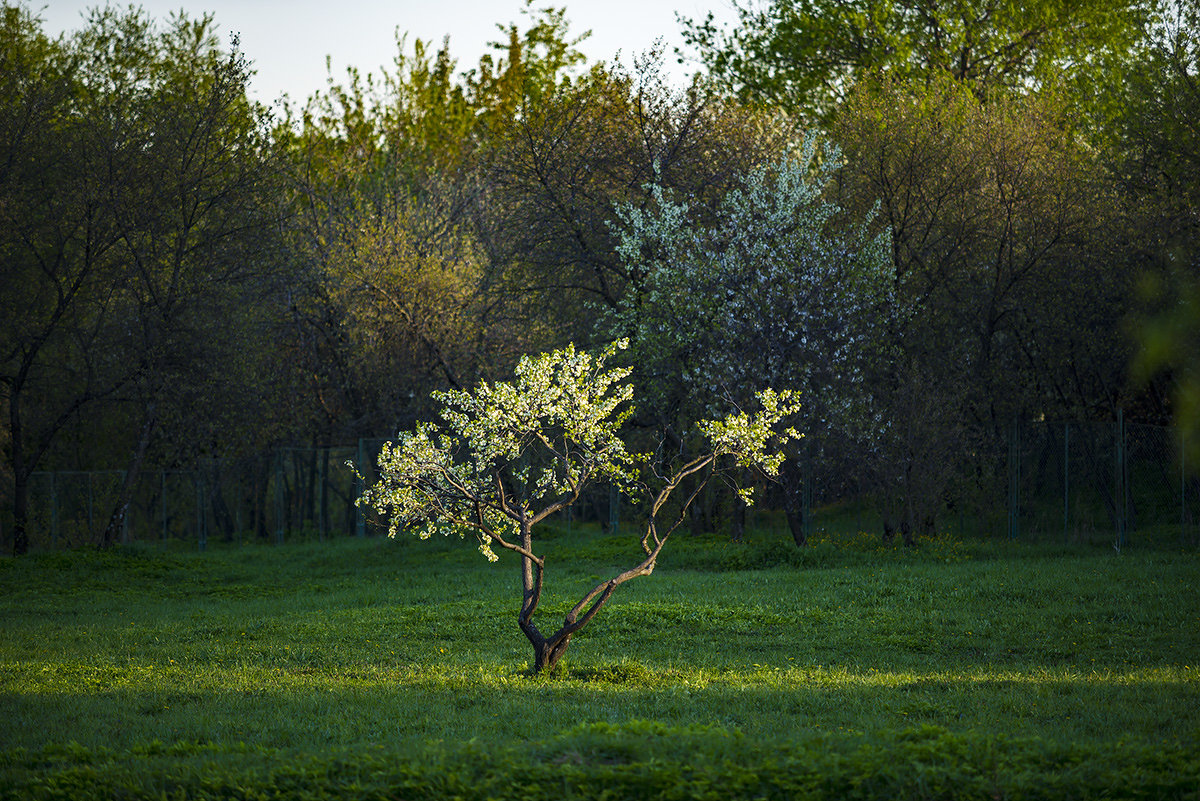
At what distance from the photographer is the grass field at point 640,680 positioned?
23.0 feet

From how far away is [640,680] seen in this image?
10867 mm

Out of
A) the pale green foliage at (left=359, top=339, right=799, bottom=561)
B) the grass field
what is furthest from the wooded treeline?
the pale green foliage at (left=359, top=339, right=799, bottom=561)

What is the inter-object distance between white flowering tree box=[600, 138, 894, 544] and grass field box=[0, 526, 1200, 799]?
10.3 feet

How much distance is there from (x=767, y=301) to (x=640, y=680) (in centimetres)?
1222

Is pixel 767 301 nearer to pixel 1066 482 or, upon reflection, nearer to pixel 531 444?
pixel 1066 482

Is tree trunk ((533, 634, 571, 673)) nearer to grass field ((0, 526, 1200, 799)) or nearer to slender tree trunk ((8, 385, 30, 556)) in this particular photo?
grass field ((0, 526, 1200, 799))

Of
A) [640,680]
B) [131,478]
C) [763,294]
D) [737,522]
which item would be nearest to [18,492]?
[131,478]

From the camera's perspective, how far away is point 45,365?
22688mm

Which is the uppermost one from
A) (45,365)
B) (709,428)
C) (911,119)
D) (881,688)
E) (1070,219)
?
(911,119)

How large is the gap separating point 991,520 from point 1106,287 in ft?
17.1

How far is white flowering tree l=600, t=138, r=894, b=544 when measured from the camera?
21.4 metres

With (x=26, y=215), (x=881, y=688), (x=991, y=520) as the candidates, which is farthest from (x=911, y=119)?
(x=26, y=215)

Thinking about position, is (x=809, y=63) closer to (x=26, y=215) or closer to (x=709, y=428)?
(x=26, y=215)

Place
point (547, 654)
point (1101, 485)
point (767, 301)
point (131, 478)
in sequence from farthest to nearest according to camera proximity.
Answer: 1. point (131, 478)
2. point (767, 301)
3. point (1101, 485)
4. point (547, 654)
